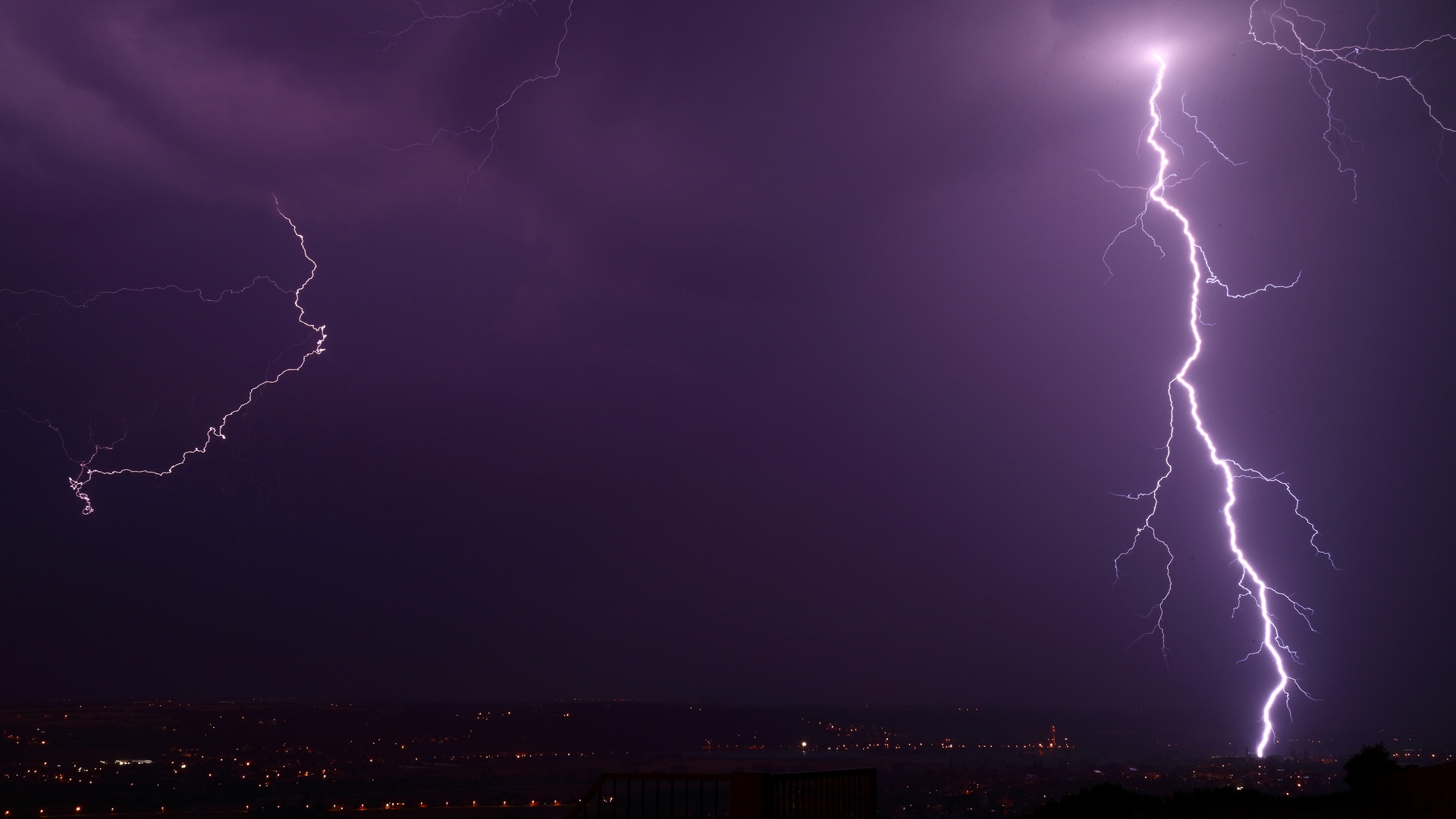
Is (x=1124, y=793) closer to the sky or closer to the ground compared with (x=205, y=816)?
closer to the sky

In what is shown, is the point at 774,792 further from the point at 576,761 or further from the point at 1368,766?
the point at 576,761

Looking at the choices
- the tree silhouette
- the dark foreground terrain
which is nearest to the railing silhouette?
the dark foreground terrain

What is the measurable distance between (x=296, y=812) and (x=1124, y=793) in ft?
88.0

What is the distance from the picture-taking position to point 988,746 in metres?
52.2

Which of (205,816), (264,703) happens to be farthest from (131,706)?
(205,816)

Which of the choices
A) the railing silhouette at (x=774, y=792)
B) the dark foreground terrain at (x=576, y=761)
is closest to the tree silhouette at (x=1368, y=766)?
the dark foreground terrain at (x=576, y=761)

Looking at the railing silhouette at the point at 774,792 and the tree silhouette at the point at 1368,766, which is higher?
the railing silhouette at the point at 774,792

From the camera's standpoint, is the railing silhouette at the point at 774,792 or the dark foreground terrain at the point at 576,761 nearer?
the railing silhouette at the point at 774,792

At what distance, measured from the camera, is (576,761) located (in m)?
46.8

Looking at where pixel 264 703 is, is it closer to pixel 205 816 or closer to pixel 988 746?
pixel 205 816

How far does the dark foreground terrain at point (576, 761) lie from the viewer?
48.8 feet

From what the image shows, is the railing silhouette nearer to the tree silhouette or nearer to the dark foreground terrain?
the dark foreground terrain

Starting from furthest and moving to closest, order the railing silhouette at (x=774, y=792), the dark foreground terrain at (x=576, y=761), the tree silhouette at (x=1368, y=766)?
the dark foreground terrain at (x=576, y=761), the tree silhouette at (x=1368, y=766), the railing silhouette at (x=774, y=792)

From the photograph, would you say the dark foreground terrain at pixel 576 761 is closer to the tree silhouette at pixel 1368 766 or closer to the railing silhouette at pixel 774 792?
the tree silhouette at pixel 1368 766
